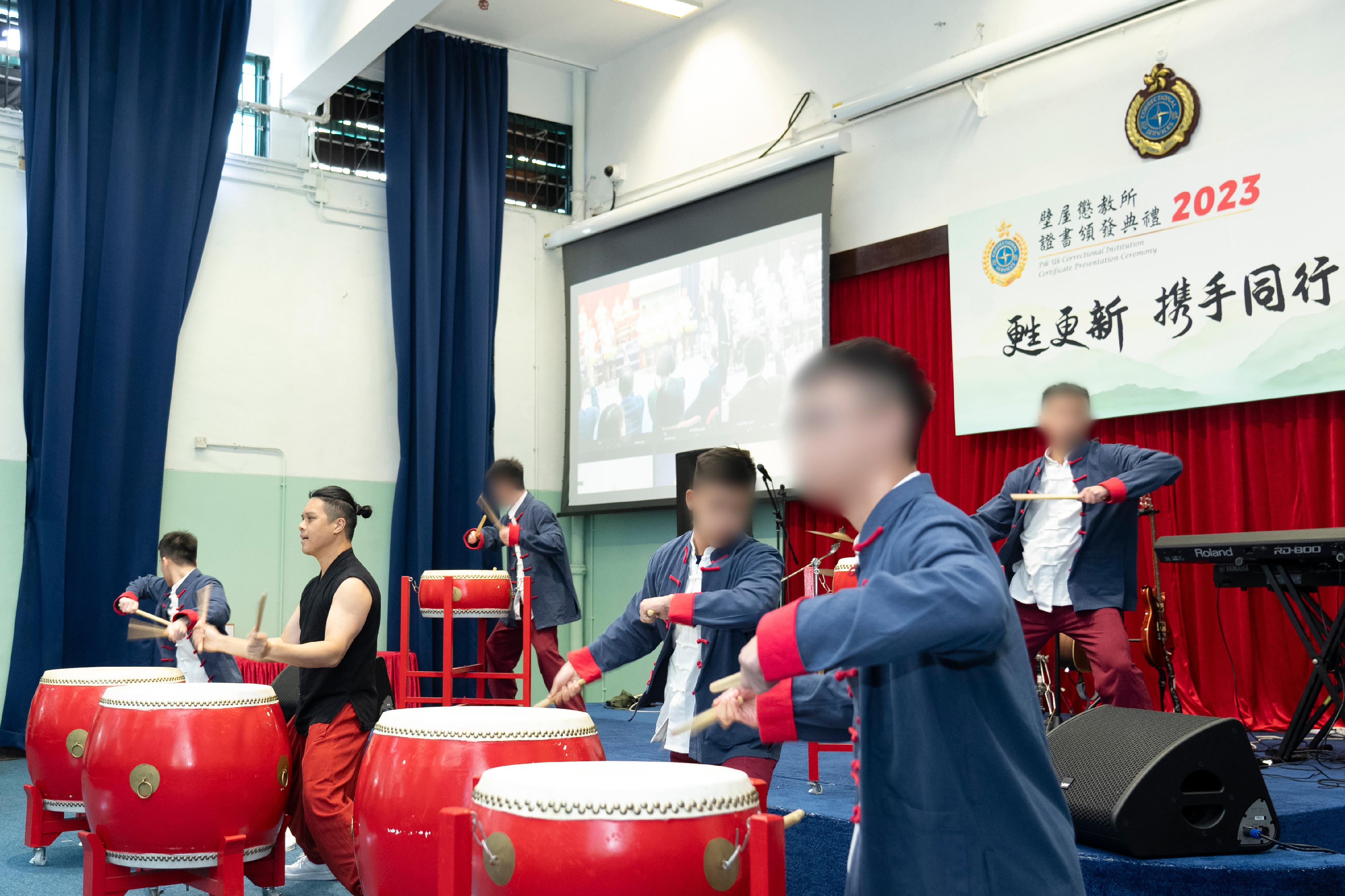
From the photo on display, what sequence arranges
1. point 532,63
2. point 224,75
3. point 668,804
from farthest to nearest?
point 532,63
point 224,75
point 668,804

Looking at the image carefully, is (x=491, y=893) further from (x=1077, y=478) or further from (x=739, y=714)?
(x=1077, y=478)

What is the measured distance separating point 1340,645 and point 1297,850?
1387 millimetres

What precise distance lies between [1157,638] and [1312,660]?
75 centimetres

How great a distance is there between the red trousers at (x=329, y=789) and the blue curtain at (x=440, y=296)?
4.12 meters

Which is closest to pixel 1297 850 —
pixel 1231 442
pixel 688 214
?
pixel 1231 442

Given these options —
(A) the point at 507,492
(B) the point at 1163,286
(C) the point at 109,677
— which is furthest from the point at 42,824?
(B) the point at 1163,286

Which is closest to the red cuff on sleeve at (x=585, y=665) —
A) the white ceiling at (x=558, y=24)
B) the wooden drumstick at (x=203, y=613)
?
the wooden drumstick at (x=203, y=613)

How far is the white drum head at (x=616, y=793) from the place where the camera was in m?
1.47

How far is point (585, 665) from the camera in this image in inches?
88.0

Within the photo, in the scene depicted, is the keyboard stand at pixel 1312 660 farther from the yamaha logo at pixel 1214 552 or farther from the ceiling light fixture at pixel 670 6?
the ceiling light fixture at pixel 670 6

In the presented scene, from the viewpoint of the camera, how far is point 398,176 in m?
7.31

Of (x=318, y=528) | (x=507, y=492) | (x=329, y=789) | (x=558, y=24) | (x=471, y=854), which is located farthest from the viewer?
(x=558, y=24)

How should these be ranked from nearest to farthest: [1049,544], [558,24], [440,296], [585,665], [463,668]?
[585,665], [1049,544], [463,668], [440,296], [558,24]

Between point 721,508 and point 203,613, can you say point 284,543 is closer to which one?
point 203,613
